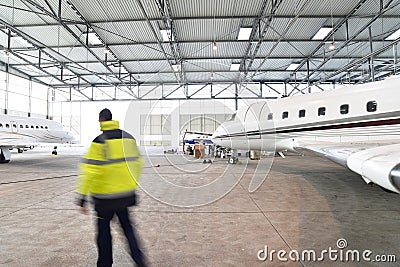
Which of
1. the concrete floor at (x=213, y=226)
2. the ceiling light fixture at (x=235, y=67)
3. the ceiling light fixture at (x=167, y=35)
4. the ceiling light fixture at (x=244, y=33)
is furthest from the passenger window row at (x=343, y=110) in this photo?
the ceiling light fixture at (x=235, y=67)

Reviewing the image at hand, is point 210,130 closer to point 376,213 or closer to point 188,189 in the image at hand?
point 188,189

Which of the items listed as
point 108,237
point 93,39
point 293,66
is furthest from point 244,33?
point 108,237

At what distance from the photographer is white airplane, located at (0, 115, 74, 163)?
14.8 meters

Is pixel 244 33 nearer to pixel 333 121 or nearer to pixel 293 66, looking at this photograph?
pixel 293 66

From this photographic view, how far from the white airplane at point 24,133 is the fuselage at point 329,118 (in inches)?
552

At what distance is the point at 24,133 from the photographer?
747 inches

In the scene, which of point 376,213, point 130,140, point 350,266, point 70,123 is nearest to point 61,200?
point 130,140

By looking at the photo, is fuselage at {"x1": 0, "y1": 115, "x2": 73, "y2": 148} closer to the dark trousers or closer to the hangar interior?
the hangar interior

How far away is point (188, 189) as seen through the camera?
7.48 metres

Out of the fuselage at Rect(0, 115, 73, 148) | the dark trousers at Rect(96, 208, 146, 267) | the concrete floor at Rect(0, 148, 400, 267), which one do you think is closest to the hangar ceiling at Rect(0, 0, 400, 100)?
the fuselage at Rect(0, 115, 73, 148)

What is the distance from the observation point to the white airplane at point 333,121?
6953 mm

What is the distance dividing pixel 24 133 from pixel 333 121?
21677 millimetres

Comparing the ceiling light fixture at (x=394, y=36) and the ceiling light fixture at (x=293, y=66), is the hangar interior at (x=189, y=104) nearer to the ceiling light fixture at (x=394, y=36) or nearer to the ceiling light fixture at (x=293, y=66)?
the ceiling light fixture at (x=394, y=36)

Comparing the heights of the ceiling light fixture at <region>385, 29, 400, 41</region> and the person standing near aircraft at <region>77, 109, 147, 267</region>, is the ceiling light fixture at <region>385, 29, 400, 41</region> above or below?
above
